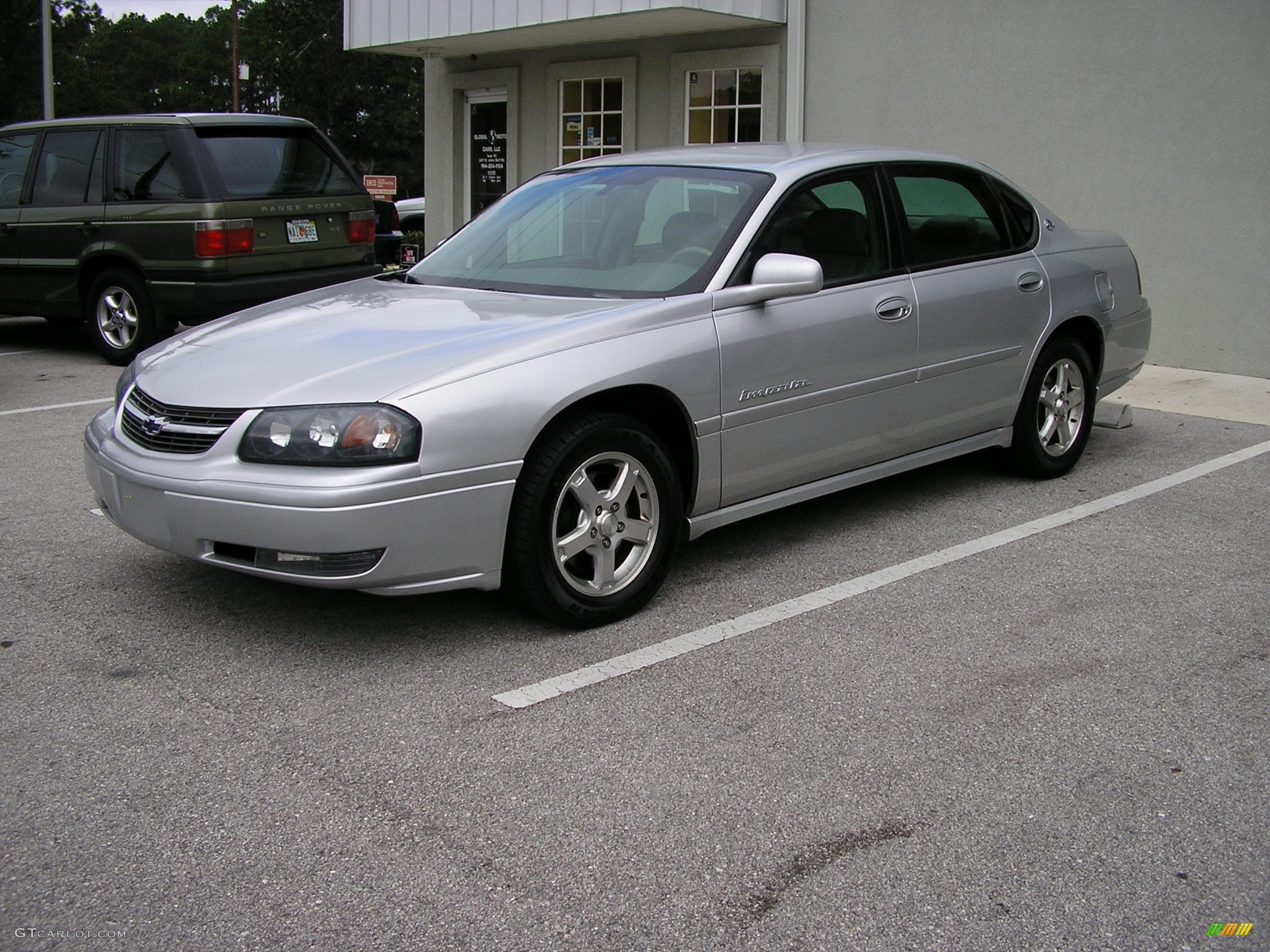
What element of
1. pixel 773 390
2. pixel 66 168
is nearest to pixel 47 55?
pixel 66 168

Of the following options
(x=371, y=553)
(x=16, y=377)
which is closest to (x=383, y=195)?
(x=16, y=377)

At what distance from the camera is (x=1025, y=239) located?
6.08m

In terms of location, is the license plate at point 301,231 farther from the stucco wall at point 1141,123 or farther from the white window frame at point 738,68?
the stucco wall at point 1141,123

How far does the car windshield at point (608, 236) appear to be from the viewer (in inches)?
187

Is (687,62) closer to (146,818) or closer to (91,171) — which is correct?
(91,171)

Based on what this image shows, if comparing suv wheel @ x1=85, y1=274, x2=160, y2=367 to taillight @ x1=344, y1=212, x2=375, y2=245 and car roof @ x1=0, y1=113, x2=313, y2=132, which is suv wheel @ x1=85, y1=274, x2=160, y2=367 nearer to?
car roof @ x1=0, y1=113, x2=313, y2=132

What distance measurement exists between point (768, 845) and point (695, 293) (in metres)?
2.20

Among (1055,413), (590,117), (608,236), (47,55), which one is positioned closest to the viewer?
(608,236)

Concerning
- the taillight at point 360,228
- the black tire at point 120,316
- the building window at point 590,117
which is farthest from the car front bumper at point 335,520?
the building window at point 590,117

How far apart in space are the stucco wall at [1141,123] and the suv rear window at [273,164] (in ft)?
15.8

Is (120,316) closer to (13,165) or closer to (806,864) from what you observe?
(13,165)

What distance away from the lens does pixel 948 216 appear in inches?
224

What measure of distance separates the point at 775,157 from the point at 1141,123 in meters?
5.58

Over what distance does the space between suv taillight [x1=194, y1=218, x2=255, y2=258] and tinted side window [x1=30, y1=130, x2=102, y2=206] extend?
112 cm
